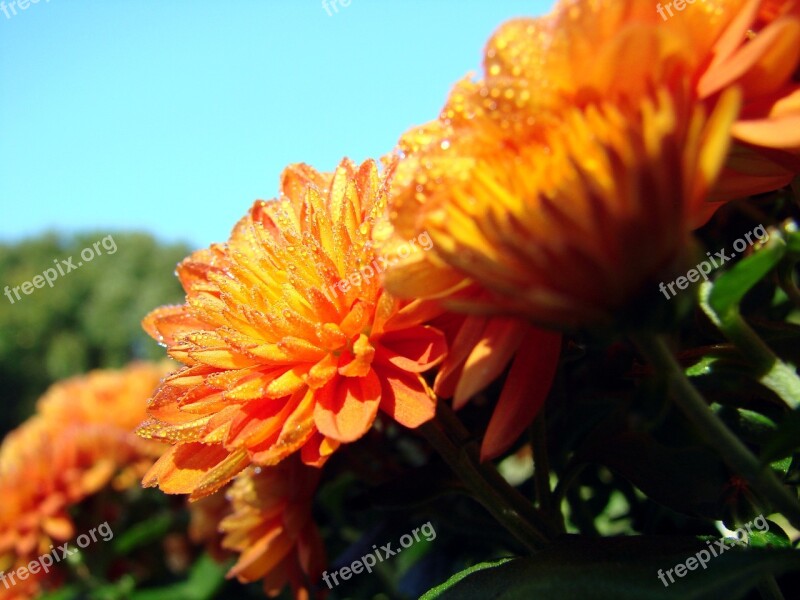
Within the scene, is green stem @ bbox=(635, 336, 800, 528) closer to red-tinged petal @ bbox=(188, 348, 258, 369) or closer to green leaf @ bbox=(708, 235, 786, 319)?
green leaf @ bbox=(708, 235, 786, 319)

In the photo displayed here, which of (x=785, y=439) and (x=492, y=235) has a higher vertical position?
(x=492, y=235)

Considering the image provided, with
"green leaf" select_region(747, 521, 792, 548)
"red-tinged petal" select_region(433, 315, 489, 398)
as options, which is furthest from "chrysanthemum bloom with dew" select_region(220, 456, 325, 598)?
"green leaf" select_region(747, 521, 792, 548)

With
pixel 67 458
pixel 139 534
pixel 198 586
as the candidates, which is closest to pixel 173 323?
pixel 67 458

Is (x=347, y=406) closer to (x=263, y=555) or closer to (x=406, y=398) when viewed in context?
(x=406, y=398)

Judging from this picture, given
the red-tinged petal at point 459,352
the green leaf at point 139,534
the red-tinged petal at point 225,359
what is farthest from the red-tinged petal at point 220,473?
the green leaf at point 139,534

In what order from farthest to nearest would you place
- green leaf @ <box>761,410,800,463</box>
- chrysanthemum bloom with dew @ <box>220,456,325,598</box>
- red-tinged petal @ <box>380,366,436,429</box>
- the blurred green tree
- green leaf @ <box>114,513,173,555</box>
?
1. the blurred green tree
2. green leaf @ <box>114,513,173,555</box>
3. chrysanthemum bloom with dew @ <box>220,456,325,598</box>
4. red-tinged petal @ <box>380,366,436,429</box>
5. green leaf @ <box>761,410,800,463</box>
